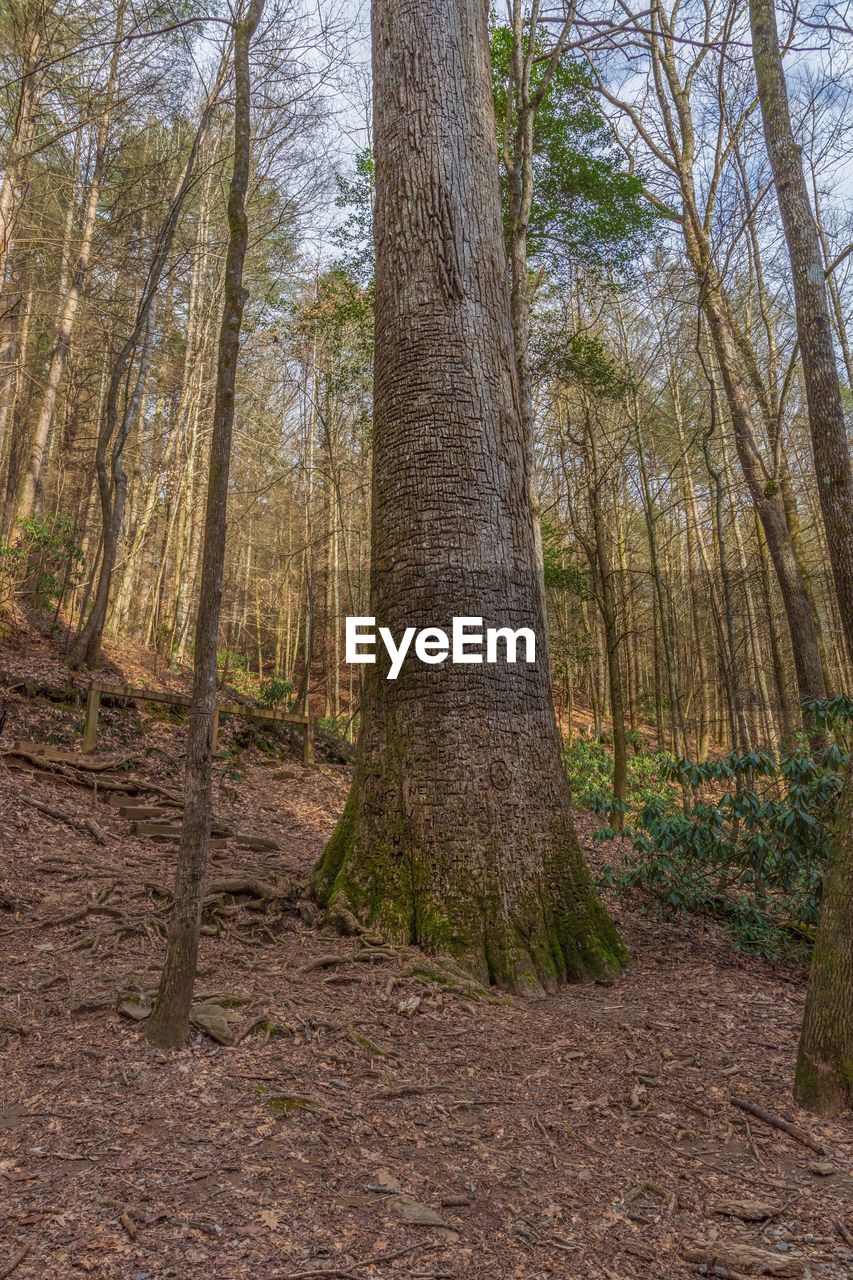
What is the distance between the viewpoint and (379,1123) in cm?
221

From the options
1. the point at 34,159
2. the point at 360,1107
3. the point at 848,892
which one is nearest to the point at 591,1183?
the point at 360,1107

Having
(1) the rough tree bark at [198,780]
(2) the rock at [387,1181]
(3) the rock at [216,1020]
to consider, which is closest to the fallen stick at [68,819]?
(3) the rock at [216,1020]

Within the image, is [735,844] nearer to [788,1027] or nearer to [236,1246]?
[788,1027]

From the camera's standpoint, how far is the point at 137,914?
12.7ft

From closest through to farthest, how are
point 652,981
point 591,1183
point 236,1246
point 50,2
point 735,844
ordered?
point 236,1246 → point 591,1183 → point 652,981 → point 735,844 → point 50,2

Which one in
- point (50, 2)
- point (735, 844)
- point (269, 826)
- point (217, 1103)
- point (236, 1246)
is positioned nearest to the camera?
point (236, 1246)

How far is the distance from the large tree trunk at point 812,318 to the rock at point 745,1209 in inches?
198

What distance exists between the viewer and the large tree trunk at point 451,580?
142 inches

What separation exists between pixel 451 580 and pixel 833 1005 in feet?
7.93

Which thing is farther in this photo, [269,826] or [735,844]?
[269,826]

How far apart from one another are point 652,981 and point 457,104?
509 centimetres

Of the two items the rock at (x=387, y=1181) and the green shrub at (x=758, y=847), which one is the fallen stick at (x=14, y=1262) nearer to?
the rock at (x=387, y=1181)

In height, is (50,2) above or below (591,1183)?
above

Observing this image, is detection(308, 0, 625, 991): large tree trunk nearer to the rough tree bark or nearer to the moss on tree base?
the moss on tree base
